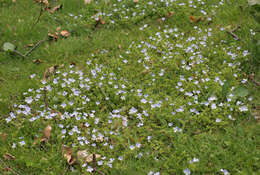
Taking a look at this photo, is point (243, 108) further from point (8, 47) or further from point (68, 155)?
point (8, 47)

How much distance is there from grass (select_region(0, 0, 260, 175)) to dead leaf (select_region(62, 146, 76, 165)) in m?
0.02

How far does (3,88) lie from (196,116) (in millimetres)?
2862

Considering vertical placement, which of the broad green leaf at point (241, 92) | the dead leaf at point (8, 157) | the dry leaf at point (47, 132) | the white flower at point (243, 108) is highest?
the broad green leaf at point (241, 92)

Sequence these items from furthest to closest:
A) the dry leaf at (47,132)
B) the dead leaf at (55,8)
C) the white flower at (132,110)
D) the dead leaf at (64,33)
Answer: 1. the dead leaf at (55,8)
2. the dead leaf at (64,33)
3. the white flower at (132,110)
4. the dry leaf at (47,132)

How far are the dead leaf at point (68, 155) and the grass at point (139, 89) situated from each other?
0.7 inches

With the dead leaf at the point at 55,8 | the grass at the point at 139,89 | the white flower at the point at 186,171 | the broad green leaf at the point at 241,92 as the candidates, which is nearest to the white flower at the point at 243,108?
the grass at the point at 139,89

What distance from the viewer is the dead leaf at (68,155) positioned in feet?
10.5

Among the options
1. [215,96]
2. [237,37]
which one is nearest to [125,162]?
[215,96]

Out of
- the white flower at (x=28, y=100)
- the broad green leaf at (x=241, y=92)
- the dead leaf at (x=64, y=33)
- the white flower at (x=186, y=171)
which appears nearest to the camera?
the white flower at (x=186, y=171)

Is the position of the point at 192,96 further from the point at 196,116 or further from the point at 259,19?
the point at 259,19

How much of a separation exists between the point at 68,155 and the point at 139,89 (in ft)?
4.50

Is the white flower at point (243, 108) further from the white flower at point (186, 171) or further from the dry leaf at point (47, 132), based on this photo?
the dry leaf at point (47, 132)

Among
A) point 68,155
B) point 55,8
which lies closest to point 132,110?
point 68,155

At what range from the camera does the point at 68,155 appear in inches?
128
